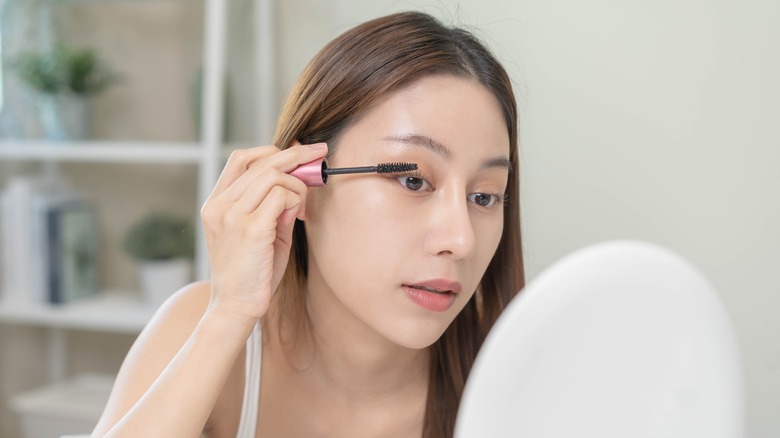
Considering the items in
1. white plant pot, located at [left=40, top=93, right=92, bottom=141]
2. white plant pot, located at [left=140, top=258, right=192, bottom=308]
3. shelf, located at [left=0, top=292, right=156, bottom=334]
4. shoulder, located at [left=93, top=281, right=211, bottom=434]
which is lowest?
shelf, located at [left=0, top=292, right=156, bottom=334]

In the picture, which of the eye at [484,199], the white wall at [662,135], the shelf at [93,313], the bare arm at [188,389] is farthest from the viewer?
the shelf at [93,313]

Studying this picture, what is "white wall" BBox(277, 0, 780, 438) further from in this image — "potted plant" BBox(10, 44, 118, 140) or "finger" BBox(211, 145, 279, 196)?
"potted plant" BBox(10, 44, 118, 140)

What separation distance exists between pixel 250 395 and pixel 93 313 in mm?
1060

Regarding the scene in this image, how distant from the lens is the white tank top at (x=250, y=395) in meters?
1.13

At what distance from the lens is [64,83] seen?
2.04 metres

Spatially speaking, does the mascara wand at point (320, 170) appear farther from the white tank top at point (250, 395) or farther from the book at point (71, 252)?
the book at point (71, 252)

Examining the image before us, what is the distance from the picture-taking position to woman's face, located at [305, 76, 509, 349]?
3.00 feet

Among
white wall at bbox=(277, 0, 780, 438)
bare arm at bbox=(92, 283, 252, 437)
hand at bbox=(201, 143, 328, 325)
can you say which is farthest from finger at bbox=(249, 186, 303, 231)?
white wall at bbox=(277, 0, 780, 438)

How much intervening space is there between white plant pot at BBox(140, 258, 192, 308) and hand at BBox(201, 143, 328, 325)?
3.75ft

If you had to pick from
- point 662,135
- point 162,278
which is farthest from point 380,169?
A: point 162,278

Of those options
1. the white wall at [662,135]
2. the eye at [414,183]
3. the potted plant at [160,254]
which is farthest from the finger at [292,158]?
the potted plant at [160,254]

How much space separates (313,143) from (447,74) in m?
0.20

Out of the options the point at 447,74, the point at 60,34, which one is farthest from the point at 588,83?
the point at 60,34

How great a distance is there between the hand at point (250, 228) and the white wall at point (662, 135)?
2.22ft
